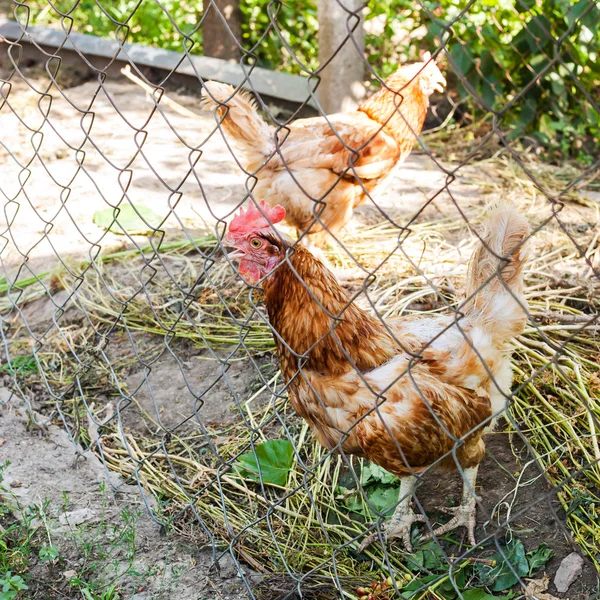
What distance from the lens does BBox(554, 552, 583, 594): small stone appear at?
2.10 meters

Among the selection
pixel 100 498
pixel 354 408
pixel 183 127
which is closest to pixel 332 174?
pixel 354 408

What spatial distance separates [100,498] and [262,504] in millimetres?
614

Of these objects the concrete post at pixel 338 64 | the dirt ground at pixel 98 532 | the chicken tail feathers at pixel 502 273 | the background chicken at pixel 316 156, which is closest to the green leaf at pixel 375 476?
the dirt ground at pixel 98 532

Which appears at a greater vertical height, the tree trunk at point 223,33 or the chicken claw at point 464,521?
the chicken claw at point 464,521

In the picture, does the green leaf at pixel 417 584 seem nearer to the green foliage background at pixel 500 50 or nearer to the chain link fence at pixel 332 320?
the chain link fence at pixel 332 320

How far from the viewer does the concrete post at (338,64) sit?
4.88 meters

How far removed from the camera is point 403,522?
246 cm

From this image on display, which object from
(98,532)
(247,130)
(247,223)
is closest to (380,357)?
(247,223)

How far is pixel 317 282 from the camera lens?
7.10ft

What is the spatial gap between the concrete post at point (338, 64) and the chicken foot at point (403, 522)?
347 centimetres

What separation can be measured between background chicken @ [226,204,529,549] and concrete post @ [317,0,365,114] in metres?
3.11

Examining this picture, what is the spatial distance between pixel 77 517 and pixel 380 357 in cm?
123

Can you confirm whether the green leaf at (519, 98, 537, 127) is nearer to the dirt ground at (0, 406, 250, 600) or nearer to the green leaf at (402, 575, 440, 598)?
the green leaf at (402, 575, 440, 598)

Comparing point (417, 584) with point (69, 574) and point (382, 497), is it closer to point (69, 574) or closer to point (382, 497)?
point (382, 497)
